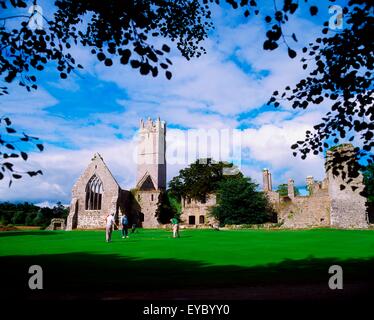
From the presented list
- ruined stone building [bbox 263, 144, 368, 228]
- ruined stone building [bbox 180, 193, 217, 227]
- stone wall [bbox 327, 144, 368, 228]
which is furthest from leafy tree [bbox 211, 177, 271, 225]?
stone wall [bbox 327, 144, 368, 228]

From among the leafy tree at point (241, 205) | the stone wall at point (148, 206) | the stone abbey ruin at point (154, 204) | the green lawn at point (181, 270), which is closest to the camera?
the green lawn at point (181, 270)

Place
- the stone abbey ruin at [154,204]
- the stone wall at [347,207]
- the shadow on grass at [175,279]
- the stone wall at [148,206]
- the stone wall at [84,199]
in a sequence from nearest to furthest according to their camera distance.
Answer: the shadow on grass at [175,279]
the stone wall at [347,207]
the stone abbey ruin at [154,204]
the stone wall at [84,199]
the stone wall at [148,206]

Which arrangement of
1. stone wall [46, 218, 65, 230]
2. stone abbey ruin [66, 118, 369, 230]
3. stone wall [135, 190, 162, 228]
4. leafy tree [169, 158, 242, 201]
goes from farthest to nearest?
leafy tree [169, 158, 242, 201], stone wall [135, 190, 162, 228], stone wall [46, 218, 65, 230], stone abbey ruin [66, 118, 369, 230]

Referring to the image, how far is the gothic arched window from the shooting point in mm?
48409

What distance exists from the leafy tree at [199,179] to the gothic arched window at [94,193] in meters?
13.4

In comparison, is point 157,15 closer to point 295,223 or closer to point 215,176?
point 295,223

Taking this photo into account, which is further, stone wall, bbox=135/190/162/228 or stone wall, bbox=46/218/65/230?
stone wall, bbox=135/190/162/228

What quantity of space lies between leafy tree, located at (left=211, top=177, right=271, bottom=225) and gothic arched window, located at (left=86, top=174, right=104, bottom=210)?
653 inches

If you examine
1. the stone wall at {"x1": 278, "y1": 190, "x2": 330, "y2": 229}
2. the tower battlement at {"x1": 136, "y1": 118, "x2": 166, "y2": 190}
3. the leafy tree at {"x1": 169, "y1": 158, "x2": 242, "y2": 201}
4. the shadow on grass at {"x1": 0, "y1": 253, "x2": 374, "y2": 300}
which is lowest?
the shadow on grass at {"x1": 0, "y1": 253, "x2": 374, "y2": 300}

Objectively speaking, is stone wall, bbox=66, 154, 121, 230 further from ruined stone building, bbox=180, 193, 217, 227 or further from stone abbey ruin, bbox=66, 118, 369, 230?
Answer: ruined stone building, bbox=180, 193, 217, 227

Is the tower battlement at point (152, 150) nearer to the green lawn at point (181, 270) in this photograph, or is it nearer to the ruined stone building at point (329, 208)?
the ruined stone building at point (329, 208)

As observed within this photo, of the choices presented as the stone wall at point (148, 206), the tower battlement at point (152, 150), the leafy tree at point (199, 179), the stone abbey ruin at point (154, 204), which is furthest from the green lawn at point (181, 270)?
the tower battlement at point (152, 150)

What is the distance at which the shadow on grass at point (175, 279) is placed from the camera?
6219 millimetres
